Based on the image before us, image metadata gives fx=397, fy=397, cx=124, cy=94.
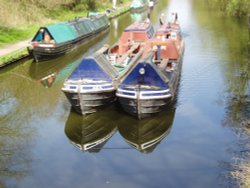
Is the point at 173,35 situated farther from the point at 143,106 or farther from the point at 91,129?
the point at 91,129

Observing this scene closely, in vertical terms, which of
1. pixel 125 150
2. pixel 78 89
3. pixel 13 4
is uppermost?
pixel 13 4

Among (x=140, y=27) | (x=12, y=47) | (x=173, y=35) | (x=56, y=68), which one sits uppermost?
(x=140, y=27)

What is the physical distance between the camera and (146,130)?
1387cm

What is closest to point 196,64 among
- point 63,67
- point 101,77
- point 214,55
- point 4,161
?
point 214,55

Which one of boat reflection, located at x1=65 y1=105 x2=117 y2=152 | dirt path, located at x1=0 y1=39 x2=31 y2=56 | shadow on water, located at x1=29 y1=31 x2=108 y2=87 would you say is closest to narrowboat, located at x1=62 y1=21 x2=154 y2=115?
boat reflection, located at x1=65 y1=105 x2=117 y2=152

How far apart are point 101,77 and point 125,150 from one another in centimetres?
317

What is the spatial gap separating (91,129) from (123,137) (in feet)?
4.16

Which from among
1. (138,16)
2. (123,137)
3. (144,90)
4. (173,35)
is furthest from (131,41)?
(138,16)

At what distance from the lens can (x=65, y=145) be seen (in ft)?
42.6

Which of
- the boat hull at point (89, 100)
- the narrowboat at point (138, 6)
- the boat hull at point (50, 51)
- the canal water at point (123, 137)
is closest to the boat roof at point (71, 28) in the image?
the boat hull at point (50, 51)

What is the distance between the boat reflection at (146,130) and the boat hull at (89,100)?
1001 mm

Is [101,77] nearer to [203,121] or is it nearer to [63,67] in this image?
[203,121]

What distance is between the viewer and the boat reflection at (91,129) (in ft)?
43.1

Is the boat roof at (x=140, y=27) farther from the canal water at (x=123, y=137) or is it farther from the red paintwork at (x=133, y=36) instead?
the canal water at (x=123, y=137)
